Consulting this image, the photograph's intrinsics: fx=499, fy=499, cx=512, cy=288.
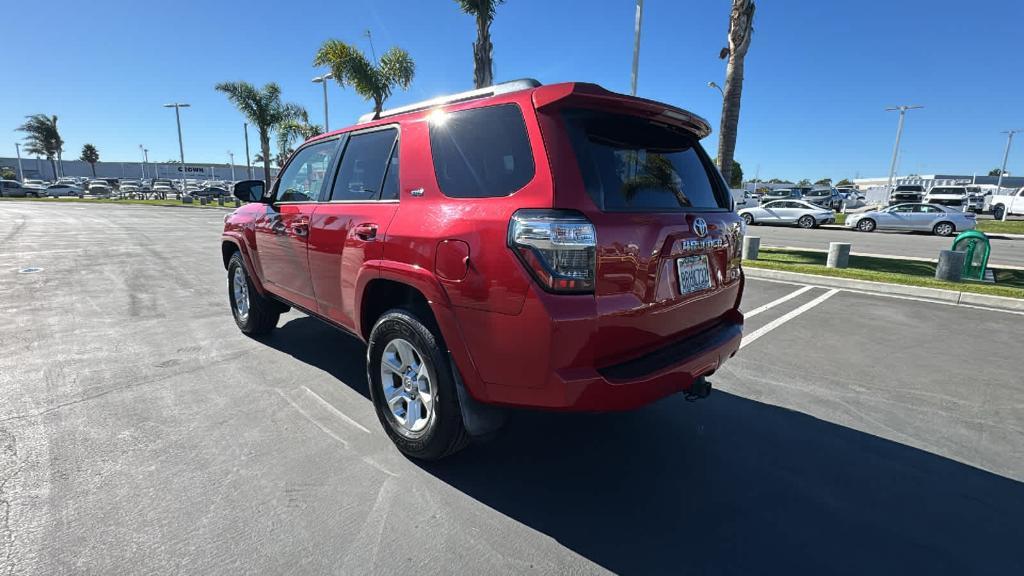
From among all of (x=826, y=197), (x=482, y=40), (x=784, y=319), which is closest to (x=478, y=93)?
(x=784, y=319)

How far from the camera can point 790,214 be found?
23594 millimetres

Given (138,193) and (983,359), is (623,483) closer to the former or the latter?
(983,359)

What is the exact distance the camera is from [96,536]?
2158 mm

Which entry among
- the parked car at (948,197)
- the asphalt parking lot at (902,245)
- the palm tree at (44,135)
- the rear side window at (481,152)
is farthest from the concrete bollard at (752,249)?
the palm tree at (44,135)

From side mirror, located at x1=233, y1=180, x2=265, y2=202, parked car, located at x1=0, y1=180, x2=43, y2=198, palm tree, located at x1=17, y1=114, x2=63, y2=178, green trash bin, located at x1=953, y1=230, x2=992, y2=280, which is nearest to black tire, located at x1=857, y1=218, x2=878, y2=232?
green trash bin, located at x1=953, y1=230, x2=992, y2=280

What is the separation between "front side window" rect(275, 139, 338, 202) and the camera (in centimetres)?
384

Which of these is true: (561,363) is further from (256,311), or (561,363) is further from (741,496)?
(256,311)

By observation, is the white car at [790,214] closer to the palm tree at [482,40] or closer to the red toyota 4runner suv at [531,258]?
the palm tree at [482,40]

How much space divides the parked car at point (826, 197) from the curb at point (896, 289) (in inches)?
1280

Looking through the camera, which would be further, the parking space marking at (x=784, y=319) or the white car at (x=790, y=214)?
the white car at (x=790, y=214)

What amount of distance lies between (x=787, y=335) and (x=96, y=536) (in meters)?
5.79

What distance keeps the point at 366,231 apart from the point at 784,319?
17.2 ft

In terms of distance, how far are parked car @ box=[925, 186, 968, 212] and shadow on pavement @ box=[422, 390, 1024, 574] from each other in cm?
3566

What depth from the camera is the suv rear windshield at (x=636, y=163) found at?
7.45 feet
